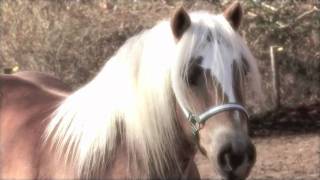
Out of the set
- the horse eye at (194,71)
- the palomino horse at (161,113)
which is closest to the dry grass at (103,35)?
the palomino horse at (161,113)

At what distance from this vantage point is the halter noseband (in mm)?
3107

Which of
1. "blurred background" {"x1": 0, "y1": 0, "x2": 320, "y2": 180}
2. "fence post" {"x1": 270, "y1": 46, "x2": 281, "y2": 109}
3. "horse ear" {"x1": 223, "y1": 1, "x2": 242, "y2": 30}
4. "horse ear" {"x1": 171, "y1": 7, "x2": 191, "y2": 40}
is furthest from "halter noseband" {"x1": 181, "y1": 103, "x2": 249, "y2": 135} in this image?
"fence post" {"x1": 270, "y1": 46, "x2": 281, "y2": 109}

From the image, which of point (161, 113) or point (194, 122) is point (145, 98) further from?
point (194, 122)

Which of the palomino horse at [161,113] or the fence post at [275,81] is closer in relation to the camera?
the palomino horse at [161,113]

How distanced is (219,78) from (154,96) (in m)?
0.33

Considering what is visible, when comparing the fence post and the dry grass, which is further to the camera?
the fence post

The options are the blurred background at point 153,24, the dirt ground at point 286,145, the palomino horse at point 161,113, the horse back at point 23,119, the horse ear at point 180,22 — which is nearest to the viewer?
the palomino horse at point 161,113

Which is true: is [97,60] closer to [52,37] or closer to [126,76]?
[52,37]

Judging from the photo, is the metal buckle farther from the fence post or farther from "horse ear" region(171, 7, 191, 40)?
the fence post

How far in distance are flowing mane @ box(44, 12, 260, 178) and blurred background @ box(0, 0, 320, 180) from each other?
16.3 ft

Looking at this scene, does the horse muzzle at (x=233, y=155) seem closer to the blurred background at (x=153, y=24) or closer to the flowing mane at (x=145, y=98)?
the flowing mane at (x=145, y=98)

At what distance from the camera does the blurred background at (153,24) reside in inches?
344

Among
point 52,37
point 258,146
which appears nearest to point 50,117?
point 258,146

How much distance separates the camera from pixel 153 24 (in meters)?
9.05
